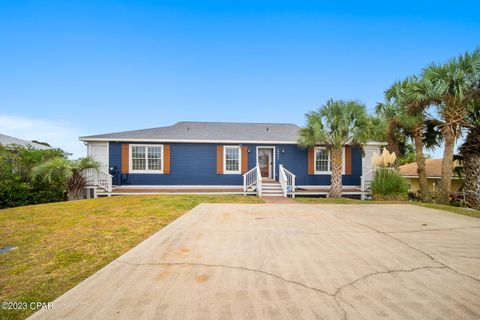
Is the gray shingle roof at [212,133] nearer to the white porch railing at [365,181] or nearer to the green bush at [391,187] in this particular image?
the white porch railing at [365,181]

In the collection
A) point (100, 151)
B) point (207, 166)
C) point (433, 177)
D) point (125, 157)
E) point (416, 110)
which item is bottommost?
point (433, 177)

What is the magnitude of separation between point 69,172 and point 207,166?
6.77 m

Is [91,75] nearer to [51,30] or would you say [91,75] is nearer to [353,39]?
[51,30]

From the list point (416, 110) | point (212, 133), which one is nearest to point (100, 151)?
point (212, 133)

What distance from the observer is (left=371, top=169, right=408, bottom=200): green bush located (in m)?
10.1

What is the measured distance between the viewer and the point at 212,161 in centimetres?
1312

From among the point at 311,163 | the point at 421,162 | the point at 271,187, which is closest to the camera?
the point at 421,162

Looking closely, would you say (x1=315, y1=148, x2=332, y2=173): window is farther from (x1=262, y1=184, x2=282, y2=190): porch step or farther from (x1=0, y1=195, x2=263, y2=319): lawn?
(x1=0, y1=195, x2=263, y2=319): lawn

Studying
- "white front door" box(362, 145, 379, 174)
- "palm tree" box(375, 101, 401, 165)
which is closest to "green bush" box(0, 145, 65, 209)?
"white front door" box(362, 145, 379, 174)

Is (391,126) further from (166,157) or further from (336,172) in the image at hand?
(166,157)

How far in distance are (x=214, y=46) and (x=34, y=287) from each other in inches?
811

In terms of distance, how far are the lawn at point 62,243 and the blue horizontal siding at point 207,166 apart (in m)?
5.52

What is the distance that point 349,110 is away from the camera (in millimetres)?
10570

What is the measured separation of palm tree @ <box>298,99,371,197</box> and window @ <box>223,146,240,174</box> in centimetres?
422
